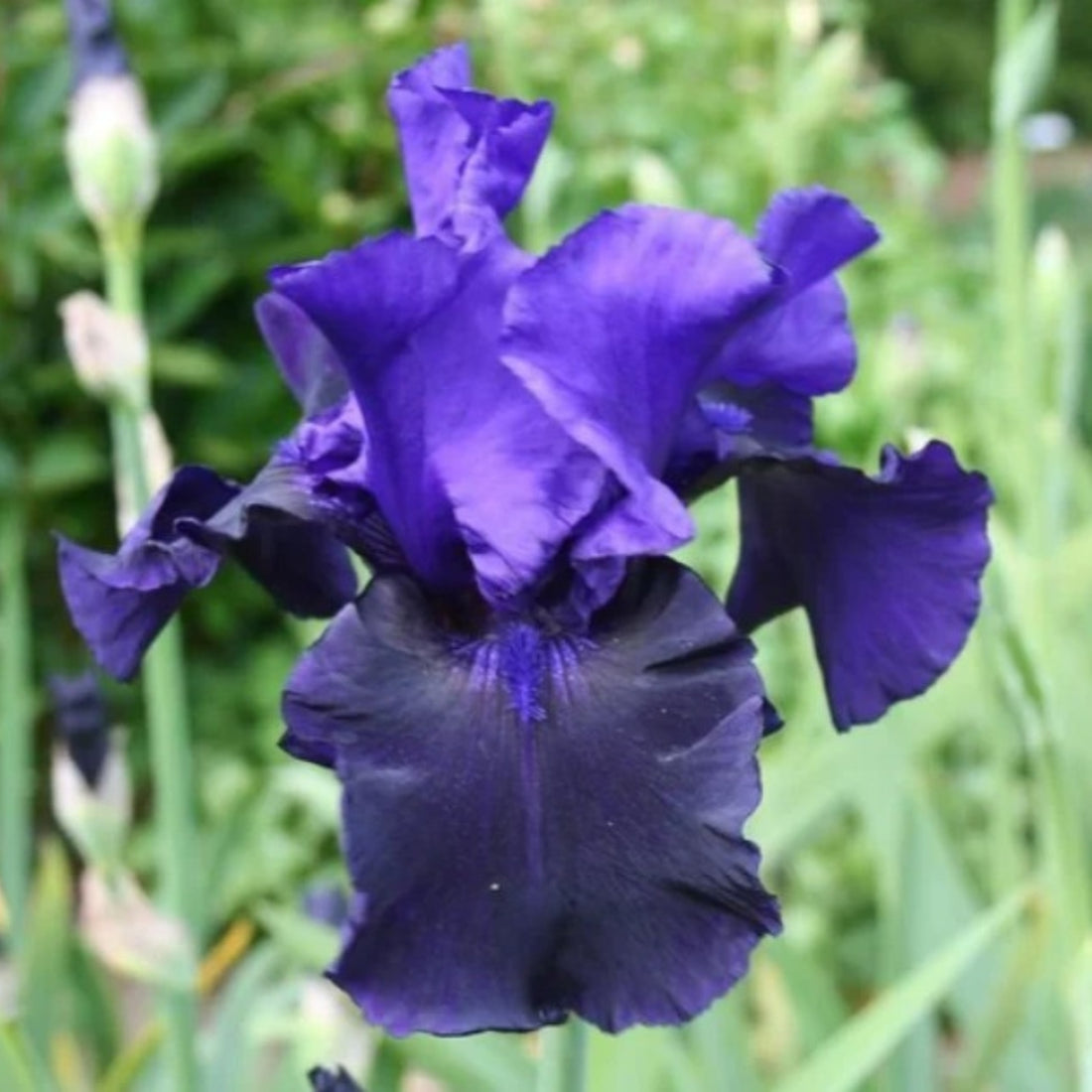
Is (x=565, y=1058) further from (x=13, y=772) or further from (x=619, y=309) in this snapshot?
(x=13, y=772)

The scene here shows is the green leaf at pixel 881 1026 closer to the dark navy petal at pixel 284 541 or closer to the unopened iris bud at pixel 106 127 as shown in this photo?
the dark navy petal at pixel 284 541

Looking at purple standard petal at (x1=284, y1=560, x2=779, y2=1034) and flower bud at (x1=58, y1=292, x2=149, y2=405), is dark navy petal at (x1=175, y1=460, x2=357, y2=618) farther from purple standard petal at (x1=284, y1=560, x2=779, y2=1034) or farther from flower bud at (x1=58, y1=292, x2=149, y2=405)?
flower bud at (x1=58, y1=292, x2=149, y2=405)

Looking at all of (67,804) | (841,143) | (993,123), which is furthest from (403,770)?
(841,143)

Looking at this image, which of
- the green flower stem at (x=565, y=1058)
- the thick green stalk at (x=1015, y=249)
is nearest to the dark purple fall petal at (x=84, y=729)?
the green flower stem at (x=565, y=1058)

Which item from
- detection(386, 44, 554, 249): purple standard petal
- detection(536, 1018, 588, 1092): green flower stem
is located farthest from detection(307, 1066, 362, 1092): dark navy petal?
detection(386, 44, 554, 249): purple standard petal

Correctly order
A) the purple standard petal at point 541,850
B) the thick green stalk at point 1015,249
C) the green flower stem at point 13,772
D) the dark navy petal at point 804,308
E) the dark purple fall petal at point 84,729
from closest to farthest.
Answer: the purple standard petal at point 541,850, the dark navy petal at point 804,308, the dark purple fall petal at point 84,729, the thick green stalk at point 1015,249, the green flower stem at point 13,772

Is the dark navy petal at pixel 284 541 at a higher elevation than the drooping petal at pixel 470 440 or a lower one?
lower
